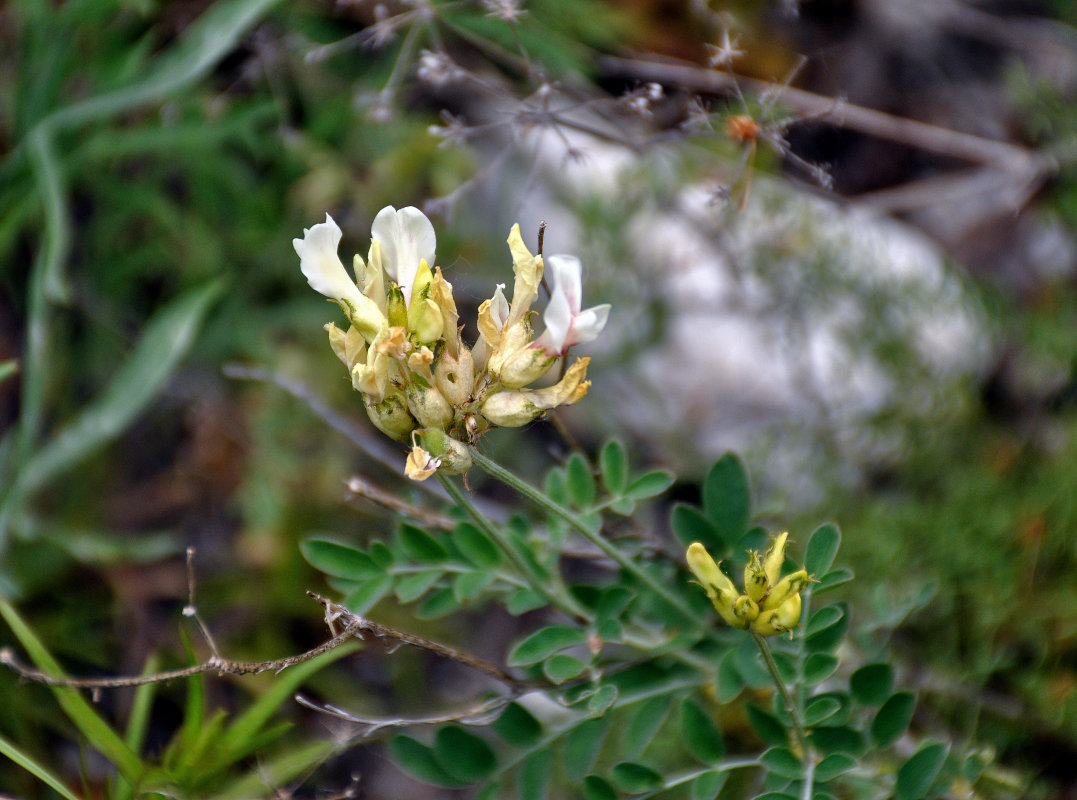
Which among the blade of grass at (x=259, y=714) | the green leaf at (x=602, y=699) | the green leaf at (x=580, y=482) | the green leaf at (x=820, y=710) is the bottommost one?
the blade of grass at (x=259, y=714)

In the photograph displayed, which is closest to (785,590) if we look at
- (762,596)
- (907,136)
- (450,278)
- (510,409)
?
(762,596)

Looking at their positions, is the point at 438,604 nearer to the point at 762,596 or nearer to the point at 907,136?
the point at 762,596

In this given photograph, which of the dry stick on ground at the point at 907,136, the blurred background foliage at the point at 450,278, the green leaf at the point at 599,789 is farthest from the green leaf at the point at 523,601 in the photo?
the dry stick on ground at the point at 907,136

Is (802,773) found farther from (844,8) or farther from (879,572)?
(844,8)

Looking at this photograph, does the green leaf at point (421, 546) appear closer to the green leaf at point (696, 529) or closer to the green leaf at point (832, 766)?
the green leaf at point (696, 529)

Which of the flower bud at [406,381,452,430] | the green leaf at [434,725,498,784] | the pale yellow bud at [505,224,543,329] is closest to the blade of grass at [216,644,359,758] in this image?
the green leaf at [434,725,498,784]

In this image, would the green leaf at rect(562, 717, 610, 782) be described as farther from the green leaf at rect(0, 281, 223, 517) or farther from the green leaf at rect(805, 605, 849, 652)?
the green leaf at rect(0, 281, 223, 517)
